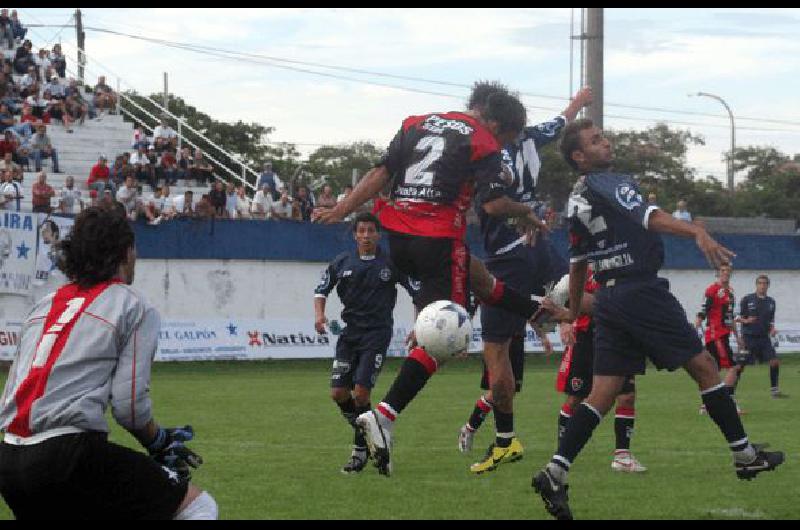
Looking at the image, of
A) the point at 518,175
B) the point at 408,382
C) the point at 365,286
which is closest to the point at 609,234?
the point at 408,382

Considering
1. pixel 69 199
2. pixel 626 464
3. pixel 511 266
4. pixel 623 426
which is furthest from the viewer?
pixel 69 199

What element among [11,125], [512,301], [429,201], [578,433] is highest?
[11,125]

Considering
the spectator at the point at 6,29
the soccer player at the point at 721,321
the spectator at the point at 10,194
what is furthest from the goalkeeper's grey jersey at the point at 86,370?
the spectator at the point at 6,29

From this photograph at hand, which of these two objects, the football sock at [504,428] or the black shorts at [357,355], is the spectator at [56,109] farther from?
the football sock at [504,428]

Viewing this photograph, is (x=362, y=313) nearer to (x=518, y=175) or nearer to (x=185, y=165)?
(x=518, y=175)

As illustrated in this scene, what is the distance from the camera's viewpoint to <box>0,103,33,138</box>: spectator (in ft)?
110

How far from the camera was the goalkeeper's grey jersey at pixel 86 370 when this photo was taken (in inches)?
207

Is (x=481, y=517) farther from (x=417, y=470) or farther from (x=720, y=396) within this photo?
(x=417, y=470)

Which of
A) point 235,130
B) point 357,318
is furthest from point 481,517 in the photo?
point 235,130

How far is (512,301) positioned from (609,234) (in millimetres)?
1012

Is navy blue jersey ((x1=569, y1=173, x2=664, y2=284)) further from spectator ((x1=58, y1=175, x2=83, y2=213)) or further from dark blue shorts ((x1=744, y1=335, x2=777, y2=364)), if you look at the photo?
spectator ((x1=58, y1=175, x2=83, y2=213))

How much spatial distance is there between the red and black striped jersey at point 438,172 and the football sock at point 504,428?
6.68 ft

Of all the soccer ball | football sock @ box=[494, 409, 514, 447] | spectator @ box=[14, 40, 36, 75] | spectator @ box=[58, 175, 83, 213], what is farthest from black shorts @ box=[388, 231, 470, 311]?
spectator @ box=[14, 40, 36, 75]

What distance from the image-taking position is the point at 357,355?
12.0 metres
